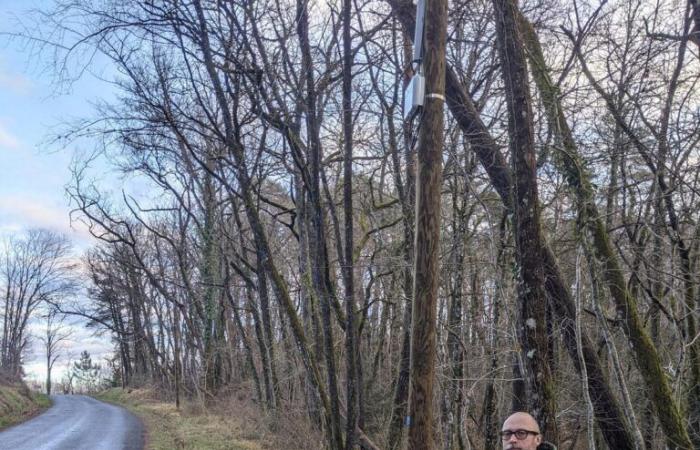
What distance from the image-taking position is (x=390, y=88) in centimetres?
1234

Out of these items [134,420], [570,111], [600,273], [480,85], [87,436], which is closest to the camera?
[600,273]

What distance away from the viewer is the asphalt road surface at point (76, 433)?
14355 mm

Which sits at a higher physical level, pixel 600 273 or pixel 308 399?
pixel 600 273

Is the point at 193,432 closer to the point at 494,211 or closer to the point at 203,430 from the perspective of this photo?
the point at 203,430

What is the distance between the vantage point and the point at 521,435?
12.1 feet

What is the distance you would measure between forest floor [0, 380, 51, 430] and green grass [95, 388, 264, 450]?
4.58 meters

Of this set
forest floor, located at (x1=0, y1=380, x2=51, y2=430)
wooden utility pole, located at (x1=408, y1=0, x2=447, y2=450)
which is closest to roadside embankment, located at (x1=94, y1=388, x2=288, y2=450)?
forest floor, located at (x1=0, y1=380, x2=51, y2=430)

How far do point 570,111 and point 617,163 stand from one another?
1347 millimetres

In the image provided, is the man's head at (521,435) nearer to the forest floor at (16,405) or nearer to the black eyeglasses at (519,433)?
the black eyeglasses at (519,433)

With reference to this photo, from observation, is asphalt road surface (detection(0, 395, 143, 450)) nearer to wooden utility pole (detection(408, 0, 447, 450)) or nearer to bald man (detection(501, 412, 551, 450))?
wooden utility pole (detection(408, 0, 447, 450))

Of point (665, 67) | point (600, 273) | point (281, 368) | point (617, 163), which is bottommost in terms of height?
point (281, 368)

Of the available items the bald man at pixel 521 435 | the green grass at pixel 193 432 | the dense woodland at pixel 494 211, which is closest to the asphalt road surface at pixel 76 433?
the green grass at pixel 193 432

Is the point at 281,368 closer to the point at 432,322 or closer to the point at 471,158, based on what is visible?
the point at 471,158

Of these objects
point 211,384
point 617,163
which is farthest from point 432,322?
point 211,384
